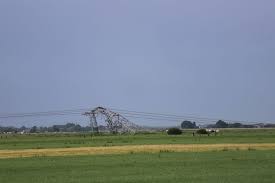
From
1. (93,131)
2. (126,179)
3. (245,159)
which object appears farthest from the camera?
(93,131)

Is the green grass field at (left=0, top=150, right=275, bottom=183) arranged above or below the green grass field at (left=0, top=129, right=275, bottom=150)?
below

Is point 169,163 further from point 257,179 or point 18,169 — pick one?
point 257,179

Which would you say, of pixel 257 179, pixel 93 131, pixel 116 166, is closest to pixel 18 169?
pixel 116 166

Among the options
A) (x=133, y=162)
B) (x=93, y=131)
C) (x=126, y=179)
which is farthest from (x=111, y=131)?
(x=126, y=179)

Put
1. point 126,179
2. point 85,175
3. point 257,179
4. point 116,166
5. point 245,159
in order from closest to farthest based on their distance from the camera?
point 257,179 → point 126,179 → point 85,175 → point 116,166 → point 245,159

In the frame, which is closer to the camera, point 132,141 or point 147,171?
point 147,171

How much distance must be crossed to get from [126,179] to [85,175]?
398cm

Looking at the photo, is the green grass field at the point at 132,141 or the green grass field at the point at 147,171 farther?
the green grass field at the point at 132,141

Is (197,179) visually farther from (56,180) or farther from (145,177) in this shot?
(56,180)

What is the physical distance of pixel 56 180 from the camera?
31.7 metres

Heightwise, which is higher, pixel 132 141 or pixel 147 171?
pixel 132 141

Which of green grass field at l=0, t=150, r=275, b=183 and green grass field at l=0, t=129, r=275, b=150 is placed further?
green grass field at l=0, t=129, r=275, b=150

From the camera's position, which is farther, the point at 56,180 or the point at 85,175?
the point at 85,175

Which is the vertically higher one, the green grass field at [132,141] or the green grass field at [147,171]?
the green grass field at [132,141]
